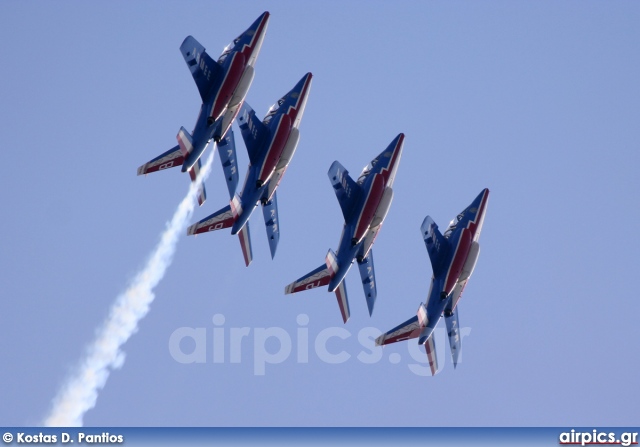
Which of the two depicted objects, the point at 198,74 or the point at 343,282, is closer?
the point at 198,74

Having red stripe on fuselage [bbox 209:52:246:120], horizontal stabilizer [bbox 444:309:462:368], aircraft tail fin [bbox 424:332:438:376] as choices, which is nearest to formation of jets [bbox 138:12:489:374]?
red stripe on fuselage [bbox 209:52:246:120]

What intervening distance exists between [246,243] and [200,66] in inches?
508

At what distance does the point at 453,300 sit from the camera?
337 feet

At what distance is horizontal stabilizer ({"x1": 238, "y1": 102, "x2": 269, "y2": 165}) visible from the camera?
99.8m

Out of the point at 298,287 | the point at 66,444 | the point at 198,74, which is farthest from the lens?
the point at 298,287

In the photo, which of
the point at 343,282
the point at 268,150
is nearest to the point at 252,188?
the point at 268,150

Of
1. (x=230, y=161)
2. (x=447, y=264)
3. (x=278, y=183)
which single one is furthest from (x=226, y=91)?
(x=447, y=264)

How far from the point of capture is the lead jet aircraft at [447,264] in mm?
101500

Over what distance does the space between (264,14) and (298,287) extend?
1711cm

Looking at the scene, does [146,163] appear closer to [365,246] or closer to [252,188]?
[252,188]

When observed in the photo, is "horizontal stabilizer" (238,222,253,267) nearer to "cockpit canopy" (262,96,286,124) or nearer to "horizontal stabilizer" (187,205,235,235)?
"horizontal stabilizer" (187,205,235,235)

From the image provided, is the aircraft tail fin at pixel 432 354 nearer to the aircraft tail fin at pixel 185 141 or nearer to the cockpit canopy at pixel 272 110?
the cockpit canopy at pixel 272 110

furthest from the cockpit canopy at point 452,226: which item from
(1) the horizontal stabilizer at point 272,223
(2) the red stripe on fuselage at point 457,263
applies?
(1) the horizontal stabilizer at point 272,223

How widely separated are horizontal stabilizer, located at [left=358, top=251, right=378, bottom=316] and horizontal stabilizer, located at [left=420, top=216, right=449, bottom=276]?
392 cm
